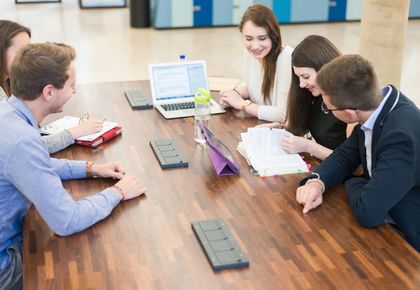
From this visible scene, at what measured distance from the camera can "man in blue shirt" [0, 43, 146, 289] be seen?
2.07m

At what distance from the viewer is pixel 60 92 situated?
88.0 inches

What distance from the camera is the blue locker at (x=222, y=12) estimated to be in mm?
9016

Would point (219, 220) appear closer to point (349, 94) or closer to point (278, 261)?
point (278, 261)

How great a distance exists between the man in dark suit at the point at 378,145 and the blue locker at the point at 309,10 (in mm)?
7170

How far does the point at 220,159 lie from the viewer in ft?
8.78

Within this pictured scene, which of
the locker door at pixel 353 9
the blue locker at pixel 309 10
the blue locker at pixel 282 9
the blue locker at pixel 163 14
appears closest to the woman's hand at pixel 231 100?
the blue locker at pixel 163 14

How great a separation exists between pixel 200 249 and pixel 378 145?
31.5 inches

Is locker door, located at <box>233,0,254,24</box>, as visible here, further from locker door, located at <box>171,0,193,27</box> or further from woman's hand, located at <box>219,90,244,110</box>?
woman's hand, located at <box>219,90,244,110</box>

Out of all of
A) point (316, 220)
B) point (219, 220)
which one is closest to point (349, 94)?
point (316, 220)

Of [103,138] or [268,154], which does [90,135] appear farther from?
[268,154]

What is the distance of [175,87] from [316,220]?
5.26ft

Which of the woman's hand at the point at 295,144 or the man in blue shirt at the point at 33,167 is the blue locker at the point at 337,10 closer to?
the woman's hand at the point at 295,144

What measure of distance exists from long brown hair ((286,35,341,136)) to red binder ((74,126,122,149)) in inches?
35.9

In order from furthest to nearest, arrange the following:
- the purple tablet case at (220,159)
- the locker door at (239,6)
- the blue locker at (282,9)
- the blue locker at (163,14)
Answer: the blue locker at (282,9)
the locker door at (239,6)
the blue locker at (163,14)
the purple tablet case at (220,159)
